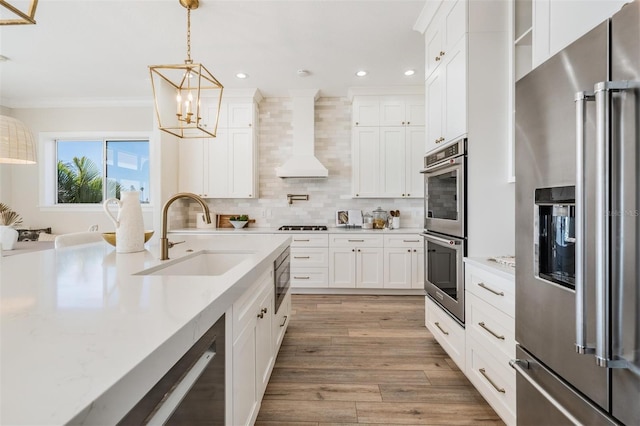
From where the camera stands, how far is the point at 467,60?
6.59 feet

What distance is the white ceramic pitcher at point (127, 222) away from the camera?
1629 millimetres

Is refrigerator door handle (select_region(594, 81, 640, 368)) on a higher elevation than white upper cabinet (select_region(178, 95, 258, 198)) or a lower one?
lower

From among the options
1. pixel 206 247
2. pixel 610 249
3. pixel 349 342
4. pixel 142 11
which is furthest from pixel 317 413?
pixel 142 11

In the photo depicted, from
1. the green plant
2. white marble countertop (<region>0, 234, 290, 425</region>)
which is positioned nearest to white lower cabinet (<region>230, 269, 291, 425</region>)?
white marble countertop (<region>0, 234, 290, 425</region>)

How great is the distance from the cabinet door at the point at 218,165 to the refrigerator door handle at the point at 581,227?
4088 millimetres

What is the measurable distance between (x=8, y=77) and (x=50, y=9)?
2.11 m

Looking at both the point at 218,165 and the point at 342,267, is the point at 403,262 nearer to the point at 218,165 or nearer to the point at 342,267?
the point at 342,267

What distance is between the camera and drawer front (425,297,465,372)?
2057 mm

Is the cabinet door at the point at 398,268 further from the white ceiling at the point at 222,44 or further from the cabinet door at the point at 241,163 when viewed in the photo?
the white ceiling at the point at 222,44

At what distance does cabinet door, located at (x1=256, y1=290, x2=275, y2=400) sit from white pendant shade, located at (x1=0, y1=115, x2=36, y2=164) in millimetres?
2317

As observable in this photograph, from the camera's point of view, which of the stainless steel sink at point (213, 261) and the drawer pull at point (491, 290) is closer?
the drawer pull at point (491, 290)

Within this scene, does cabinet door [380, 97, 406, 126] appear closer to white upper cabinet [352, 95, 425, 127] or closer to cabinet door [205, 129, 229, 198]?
white upper cabinet [352, 95, 425, 127]

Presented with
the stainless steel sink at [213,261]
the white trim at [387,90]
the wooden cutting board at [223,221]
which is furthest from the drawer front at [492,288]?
the wooden cutting board at [223,221]

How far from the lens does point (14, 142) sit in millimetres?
2414
